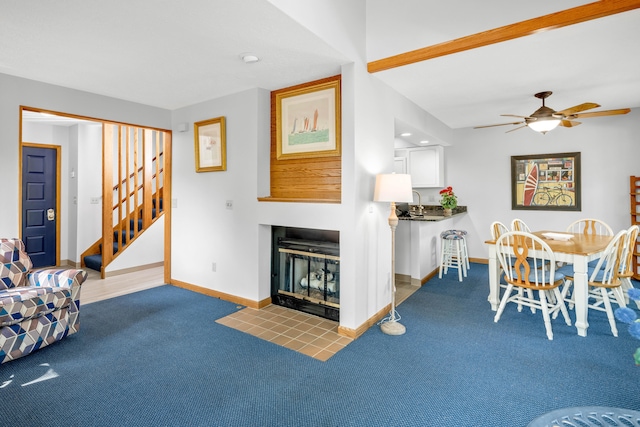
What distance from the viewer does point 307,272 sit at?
3637 millimetres

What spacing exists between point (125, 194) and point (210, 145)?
2.68 meters

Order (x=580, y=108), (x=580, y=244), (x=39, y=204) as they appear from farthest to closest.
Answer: (x=39, y=204) → (x=580, y=244) → (x=580, y=108)

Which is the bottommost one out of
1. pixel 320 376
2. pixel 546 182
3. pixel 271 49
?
pixel 320 376

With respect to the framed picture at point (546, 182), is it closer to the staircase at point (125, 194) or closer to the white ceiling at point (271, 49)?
the white ceiling at point (271, 49)

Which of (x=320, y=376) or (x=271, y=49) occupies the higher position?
(x=271, y=49)

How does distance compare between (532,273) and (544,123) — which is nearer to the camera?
(532,273)

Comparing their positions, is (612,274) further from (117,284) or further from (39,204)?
(39,204)

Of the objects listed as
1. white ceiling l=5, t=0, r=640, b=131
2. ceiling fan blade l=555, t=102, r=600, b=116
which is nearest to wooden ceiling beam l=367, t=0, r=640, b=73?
white ceiling l=5, t=0, r=640, b=131

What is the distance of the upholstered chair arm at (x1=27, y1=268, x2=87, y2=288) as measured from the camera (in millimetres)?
2812

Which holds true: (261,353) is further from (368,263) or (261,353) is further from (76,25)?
(76,25)

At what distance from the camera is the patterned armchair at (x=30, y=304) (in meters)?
2.41

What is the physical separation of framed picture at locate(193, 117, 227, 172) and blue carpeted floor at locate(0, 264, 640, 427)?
1748 mm

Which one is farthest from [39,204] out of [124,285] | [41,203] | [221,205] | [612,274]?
[612,274]

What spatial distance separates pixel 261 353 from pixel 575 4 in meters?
3.28
